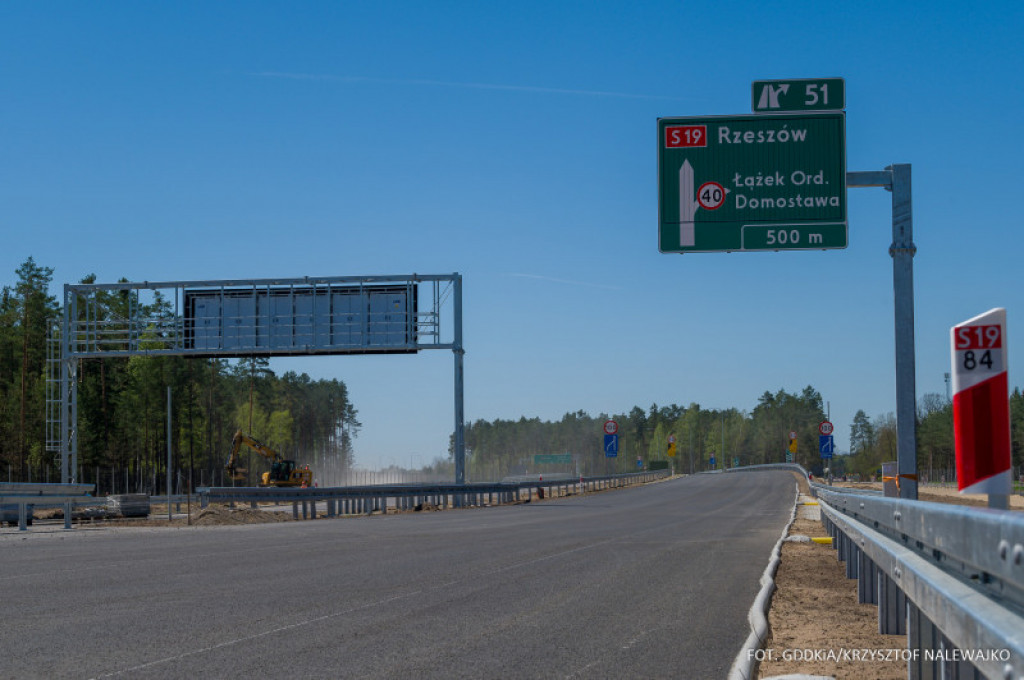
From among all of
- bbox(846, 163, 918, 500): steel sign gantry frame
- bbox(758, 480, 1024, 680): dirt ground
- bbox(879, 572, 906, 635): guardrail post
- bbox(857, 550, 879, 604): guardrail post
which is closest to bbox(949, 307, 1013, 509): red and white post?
bbox(758, 480, 1024, 680): dirt ground

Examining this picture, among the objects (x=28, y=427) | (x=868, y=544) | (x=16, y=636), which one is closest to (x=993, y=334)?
(x=868, y=544)

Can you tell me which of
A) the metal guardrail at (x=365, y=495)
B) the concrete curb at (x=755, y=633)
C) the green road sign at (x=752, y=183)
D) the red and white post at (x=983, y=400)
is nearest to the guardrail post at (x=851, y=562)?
the concrete curb at (x=755, y=633)

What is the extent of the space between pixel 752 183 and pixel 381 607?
10126mm

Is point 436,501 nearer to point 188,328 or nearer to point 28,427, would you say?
point 188,328

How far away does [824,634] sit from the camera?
9539mm

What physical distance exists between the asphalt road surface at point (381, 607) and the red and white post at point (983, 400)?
330 cm

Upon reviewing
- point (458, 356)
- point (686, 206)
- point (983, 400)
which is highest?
point (686, 206)

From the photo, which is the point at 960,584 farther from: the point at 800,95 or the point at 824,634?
the point at 800,95

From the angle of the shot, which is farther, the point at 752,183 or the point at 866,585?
the point at 752,183

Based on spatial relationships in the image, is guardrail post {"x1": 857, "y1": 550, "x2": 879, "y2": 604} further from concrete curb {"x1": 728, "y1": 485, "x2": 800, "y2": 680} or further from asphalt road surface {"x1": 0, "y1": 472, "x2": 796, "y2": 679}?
asphalt road surface {"x1": 0, "y1": 472, "x2": 796, "y2": 679}

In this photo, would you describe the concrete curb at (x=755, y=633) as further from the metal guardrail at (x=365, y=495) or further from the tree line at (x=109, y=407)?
the tree line at (x=109, y=407)

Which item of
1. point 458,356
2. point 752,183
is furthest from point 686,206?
point 458,356

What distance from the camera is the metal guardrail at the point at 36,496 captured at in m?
29.3

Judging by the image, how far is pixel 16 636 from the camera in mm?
9234
